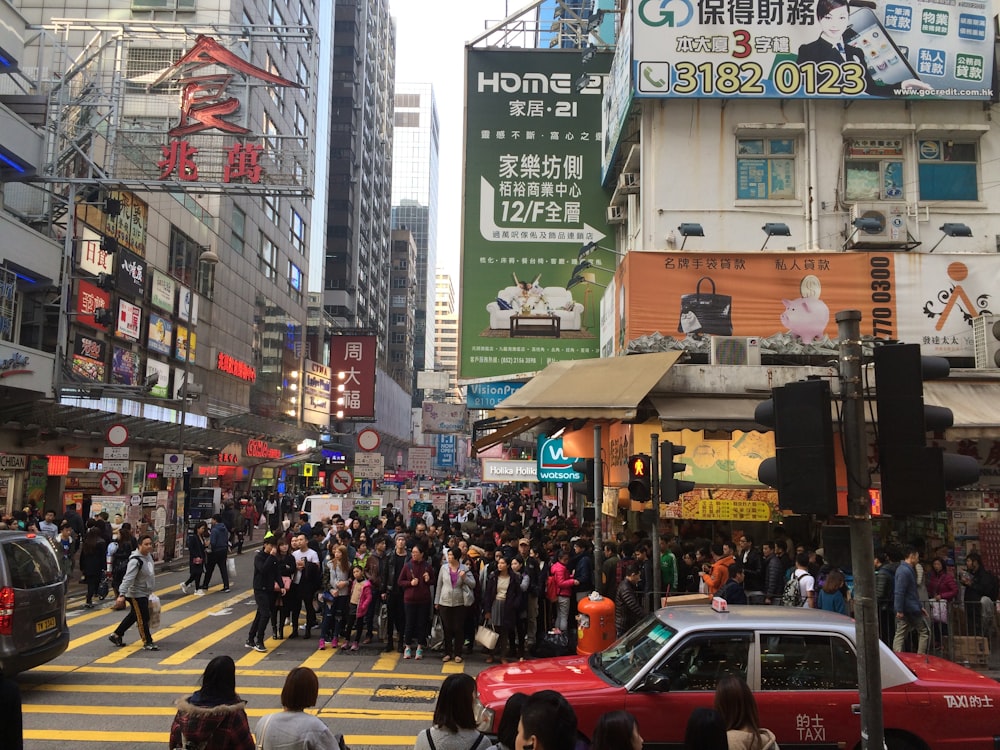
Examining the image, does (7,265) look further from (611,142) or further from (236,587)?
(611,142)

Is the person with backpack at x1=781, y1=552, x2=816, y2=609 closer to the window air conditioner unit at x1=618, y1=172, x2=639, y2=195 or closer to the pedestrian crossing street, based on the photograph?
the pedestrian crossing street

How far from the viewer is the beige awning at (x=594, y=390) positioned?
9.88m

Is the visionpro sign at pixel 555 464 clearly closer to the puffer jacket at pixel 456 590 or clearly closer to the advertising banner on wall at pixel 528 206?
the advertising banner on wall at pixel 528 206

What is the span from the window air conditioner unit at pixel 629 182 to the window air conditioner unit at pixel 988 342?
7.95 m

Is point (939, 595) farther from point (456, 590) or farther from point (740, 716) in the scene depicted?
point (740, 716)

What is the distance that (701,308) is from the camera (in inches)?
624

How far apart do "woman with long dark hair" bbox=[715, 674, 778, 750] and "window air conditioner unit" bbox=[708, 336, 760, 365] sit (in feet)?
30.8

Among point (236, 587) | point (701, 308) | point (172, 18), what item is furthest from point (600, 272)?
point (172, 18)

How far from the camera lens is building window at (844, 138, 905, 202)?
17875 mm

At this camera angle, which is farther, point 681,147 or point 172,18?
point 172,18

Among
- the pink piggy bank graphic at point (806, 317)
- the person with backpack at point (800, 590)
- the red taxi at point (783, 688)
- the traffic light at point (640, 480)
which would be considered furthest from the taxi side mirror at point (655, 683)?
the pink piggy bank graphic at point (806, 317)

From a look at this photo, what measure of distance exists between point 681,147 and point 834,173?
341 cm

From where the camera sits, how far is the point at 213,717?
4598 mm

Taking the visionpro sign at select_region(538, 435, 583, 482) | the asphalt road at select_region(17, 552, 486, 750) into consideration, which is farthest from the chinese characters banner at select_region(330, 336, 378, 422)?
the asphalt road at select_region(17, 552, 486, 750)
